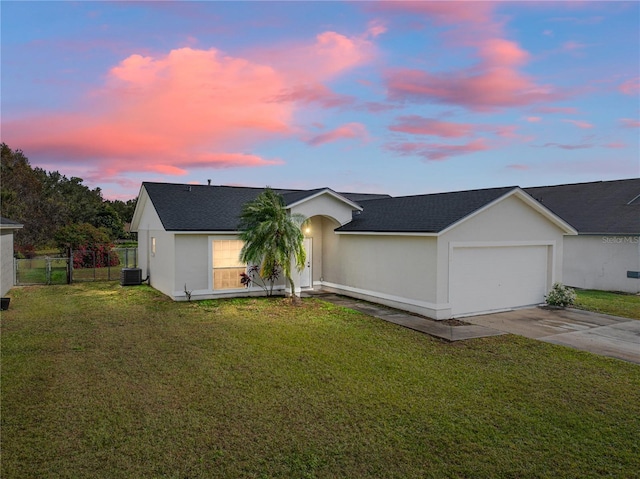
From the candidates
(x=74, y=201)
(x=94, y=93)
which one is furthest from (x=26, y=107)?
(x=74, y=201)

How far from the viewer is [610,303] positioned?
14.5 meters

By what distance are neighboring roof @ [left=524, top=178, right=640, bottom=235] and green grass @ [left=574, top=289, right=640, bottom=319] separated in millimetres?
2825

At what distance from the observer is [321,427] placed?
514 centimetres

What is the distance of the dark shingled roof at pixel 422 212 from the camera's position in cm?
1191

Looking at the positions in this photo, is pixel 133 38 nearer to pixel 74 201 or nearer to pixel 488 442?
pixel 488 442

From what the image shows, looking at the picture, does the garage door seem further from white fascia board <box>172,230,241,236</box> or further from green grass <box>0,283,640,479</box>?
white fascia board <box>172,230,241,236</box>

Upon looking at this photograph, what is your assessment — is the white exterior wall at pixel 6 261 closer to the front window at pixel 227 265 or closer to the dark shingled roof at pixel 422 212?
the front window at pixel 227 265

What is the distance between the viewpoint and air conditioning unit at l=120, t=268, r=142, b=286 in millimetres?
17891

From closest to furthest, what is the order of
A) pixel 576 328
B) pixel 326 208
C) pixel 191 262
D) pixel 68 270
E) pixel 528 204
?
pixel 576 328 → pixel 528 204 → pixel 191 262 → pixel 326 208 → pixel 68 270

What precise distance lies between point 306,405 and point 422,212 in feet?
29.6

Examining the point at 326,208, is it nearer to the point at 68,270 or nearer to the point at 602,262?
the point at 68,270

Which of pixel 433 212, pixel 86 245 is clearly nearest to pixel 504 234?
pixel 433 212

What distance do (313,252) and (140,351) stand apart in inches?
372

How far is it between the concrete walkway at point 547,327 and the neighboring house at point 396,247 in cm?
63
